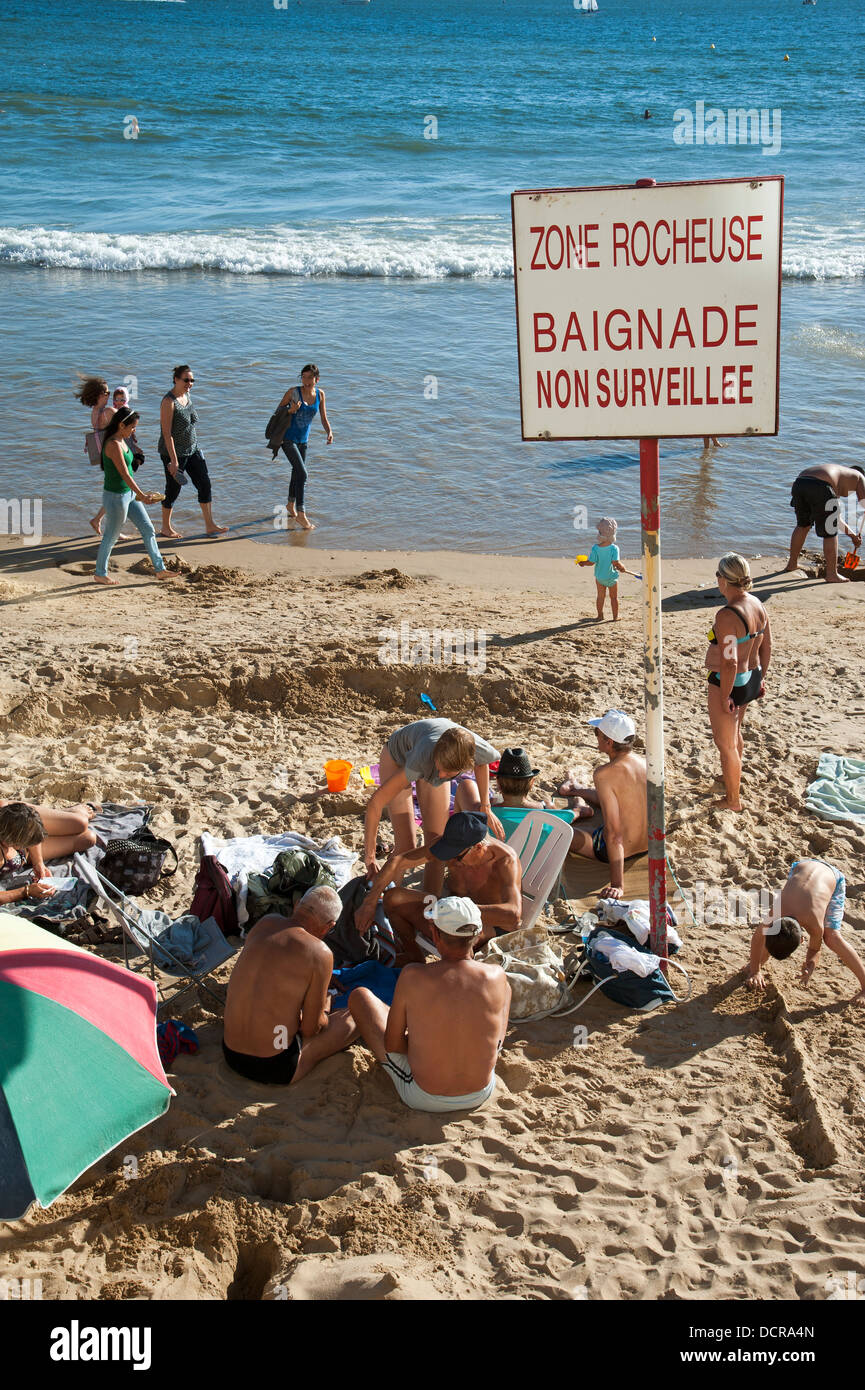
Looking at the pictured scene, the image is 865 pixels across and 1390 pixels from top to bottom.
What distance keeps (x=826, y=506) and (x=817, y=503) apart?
0.09 meters

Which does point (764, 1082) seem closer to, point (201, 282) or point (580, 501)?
point (580, 501)

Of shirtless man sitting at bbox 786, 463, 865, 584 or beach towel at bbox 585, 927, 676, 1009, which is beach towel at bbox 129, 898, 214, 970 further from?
shirtless man sitting at bbox 786, 463, 865, 584

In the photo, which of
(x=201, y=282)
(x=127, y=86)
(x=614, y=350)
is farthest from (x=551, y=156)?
(x=614, y=350)

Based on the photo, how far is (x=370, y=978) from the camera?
5051 millimetres

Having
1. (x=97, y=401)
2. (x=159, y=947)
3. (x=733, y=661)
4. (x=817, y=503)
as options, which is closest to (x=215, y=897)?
(x=159, y=947)

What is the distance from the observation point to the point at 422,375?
1505 centimetres

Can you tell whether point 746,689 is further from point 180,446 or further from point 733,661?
point 180,446

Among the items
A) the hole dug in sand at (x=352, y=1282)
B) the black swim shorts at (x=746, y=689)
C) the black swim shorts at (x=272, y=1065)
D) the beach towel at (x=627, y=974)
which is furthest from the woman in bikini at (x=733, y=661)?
the hole dug in sand at (x=352, y=1282)

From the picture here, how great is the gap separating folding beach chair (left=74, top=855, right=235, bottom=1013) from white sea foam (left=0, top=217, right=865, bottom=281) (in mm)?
17820

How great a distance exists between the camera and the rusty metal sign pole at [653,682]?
14.6 ft

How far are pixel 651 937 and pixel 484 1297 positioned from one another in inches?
75.6

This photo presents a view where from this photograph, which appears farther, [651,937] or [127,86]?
[127,86]

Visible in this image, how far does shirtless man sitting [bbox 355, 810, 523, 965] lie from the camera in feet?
16.0

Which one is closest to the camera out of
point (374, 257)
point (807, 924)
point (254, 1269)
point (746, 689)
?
point (254, 1269)
